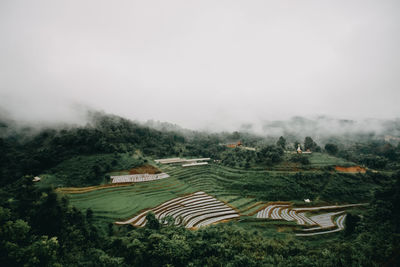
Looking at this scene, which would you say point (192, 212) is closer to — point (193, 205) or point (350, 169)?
point (193, 205)

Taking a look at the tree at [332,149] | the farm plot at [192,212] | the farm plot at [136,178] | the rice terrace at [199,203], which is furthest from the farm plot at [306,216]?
the tree at [332,149]

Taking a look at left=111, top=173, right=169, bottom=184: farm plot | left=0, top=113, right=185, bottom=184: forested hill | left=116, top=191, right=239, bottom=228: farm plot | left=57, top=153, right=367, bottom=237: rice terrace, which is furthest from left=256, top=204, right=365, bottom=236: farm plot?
left=0, top=113, right=185, bottom=184: forested hill

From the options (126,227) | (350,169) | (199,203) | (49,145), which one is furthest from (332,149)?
(49,145)

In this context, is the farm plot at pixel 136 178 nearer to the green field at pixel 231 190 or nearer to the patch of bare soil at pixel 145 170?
the patch of bare soil at pixel 145 170

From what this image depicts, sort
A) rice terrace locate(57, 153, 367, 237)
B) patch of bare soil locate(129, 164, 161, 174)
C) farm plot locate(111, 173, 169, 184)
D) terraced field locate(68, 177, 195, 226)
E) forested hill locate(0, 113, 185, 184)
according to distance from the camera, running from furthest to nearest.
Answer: patch of bare soil locate(129, 164, 161, 174) → farm plot locate(111, 173, 169, 184) → forested hill locate(0, 113, 185, 184) → rice terrace locate(57, 153, 367, 237) → terraced field locate(68, 177, 195, 226)

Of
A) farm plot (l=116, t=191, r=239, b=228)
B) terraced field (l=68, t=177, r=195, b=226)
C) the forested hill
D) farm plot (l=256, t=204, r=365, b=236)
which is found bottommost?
farm plot (l=256, t=204, r=365, b=236)

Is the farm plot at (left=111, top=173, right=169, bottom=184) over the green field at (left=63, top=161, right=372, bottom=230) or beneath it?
over

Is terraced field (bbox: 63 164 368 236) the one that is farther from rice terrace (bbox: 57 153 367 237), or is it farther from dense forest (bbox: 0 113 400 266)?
dense forest (bbox: 0 113 400 266)
